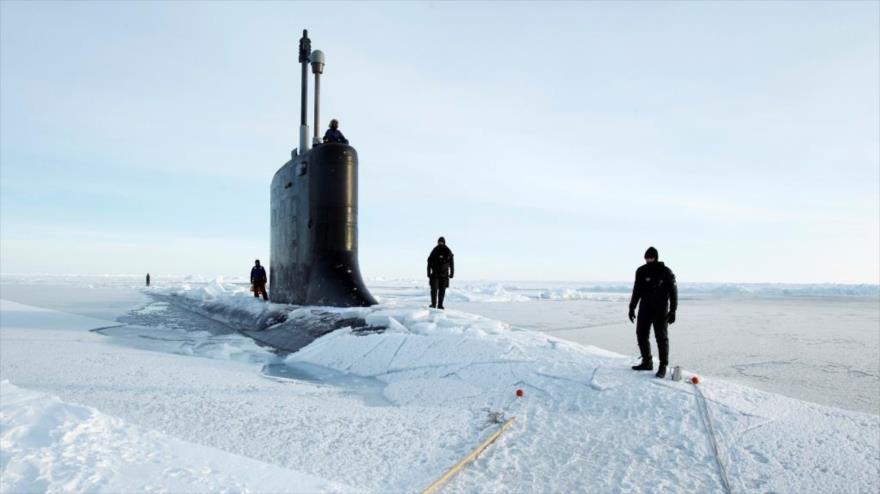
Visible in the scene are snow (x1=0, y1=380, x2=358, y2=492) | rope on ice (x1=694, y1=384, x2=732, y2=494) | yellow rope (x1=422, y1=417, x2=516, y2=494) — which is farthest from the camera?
rope on ice (x1=694, y1=384, x2=732, y2=494)

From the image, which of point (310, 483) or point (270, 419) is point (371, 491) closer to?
point (310, 483)

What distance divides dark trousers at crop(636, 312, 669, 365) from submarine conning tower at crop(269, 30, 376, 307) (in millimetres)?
6213

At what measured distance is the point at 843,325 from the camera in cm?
1500

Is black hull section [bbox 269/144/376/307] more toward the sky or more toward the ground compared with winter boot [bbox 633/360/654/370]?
more toward the sky

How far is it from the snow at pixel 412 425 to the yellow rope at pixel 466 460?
52 millimetres

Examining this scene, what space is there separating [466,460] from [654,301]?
10.8ft

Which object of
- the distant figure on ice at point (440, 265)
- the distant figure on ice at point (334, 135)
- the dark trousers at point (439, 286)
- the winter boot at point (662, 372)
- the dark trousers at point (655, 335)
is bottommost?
the winter boot at point (662, 372)

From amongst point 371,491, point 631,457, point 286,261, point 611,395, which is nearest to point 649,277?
point 611,395

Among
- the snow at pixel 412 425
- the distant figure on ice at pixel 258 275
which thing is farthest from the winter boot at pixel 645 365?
the distant figure on ice at pixel 258 275

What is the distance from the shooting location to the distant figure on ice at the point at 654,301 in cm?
571

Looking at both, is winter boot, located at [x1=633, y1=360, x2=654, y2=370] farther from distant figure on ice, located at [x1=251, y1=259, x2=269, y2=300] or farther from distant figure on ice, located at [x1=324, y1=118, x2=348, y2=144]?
distant figure on ice, located at [x1=251, y1=259, x2=269, y2=300]

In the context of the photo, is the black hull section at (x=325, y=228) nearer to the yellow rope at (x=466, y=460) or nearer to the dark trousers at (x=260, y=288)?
the dark trousers at (x=260, y=288)

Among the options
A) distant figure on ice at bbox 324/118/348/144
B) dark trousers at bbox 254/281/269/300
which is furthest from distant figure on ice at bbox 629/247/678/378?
dark trousers at bbox 254/281/269/300

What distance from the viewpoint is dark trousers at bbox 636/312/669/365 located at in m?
5.60
